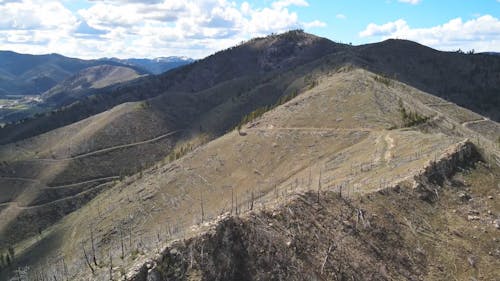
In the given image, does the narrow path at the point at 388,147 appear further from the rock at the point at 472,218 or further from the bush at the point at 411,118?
the rock at the point at 472,218

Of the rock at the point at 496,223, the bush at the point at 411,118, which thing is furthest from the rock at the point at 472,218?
the bush at the point at 411,118

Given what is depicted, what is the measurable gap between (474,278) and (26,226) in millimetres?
179193

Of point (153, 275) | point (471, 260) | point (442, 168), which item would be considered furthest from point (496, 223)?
point (153, 275)

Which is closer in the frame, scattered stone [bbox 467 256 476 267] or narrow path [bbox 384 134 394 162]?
scattered stone [bbox 467 256 476 267]

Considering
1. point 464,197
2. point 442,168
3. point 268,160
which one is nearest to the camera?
point 464,197

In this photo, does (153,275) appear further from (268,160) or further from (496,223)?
(268,160)

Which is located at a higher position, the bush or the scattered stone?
the bush

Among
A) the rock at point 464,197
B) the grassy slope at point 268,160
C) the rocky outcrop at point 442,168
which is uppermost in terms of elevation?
the rocky outcrop at point 442,168

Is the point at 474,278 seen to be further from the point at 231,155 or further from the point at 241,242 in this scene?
the point at 231,155

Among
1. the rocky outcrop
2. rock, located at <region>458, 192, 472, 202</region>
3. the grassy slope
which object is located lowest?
the grassy slope

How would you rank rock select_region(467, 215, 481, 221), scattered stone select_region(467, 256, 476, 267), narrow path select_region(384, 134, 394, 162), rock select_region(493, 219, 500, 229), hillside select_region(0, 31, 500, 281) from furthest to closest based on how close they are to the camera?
1. narrow path select_region(384, 134, 394, 162)
2. rock select_region(467, 215, 481, 221)
3. rock select_region(493, 219, 500, 229)
4. scattered stone select_region(467, 256, 476, 267)
5. hillside select_region(0, 31, 500, 281)

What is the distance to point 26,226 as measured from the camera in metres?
179

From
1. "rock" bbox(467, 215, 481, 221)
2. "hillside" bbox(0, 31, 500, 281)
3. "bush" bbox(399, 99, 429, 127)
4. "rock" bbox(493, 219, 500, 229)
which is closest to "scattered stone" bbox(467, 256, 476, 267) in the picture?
"hillside" bbox(0, 31, 500, 281)

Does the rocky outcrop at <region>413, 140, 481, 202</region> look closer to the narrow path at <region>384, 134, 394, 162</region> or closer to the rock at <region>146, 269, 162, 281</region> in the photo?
the narrow path at <region>384, 134, 394, 162</region>
